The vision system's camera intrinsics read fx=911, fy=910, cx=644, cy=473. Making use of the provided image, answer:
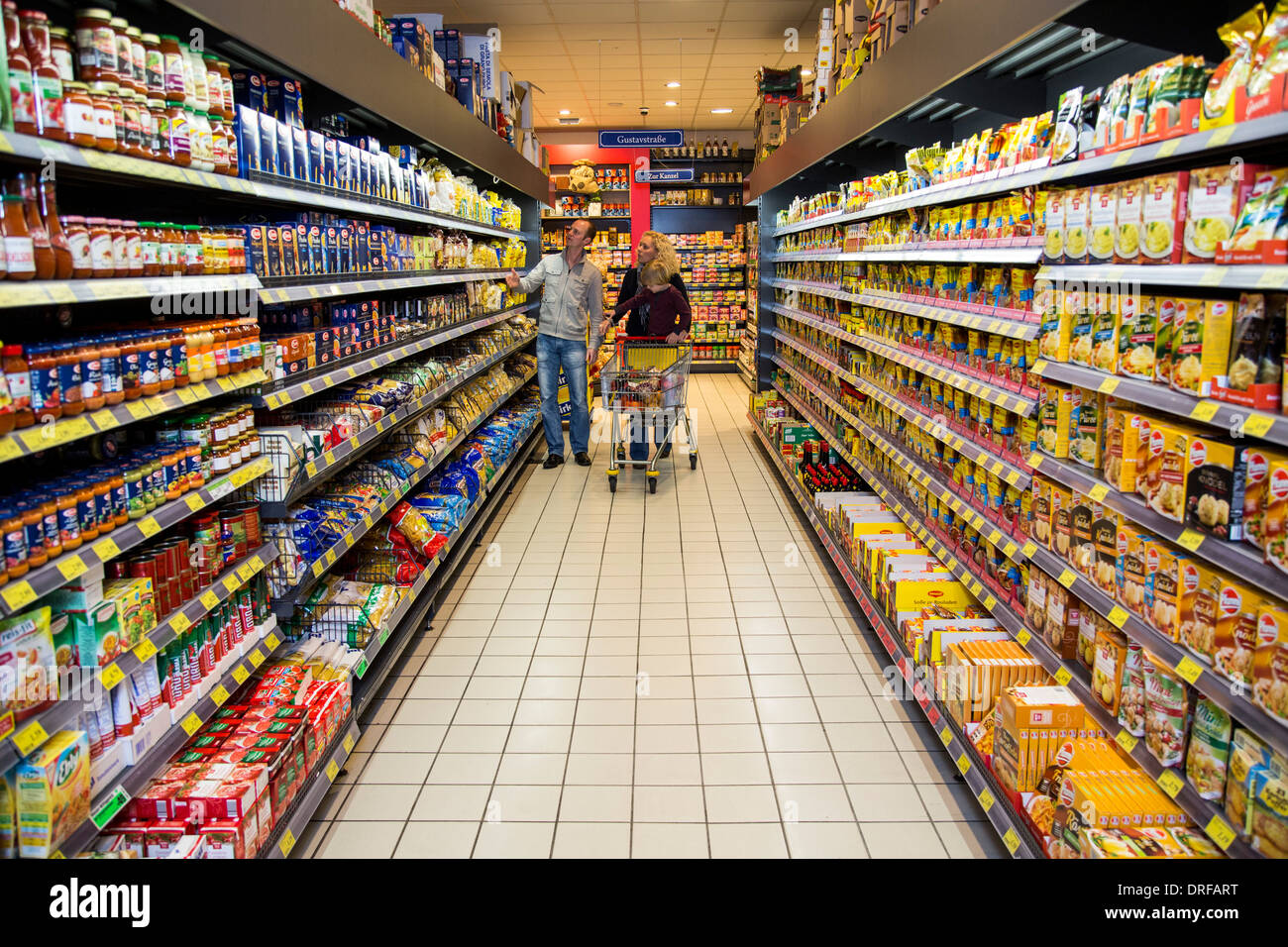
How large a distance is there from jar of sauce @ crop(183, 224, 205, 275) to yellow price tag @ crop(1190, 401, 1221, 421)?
2538 mm

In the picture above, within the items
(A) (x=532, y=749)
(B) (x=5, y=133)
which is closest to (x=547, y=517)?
(A) (x=532, y=749)

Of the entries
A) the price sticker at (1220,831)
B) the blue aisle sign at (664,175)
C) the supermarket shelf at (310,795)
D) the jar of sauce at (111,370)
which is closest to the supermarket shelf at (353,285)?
the jar of sauce at (111,370)

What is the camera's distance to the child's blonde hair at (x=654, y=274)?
8.27m

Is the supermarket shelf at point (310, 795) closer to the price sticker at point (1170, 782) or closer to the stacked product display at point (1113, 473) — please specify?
the stacked product display at point (1113, 473)

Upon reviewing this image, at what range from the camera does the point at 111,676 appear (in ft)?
6.83

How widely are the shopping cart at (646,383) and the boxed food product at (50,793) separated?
18.0 ft

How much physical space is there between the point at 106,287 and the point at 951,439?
304 centimetres

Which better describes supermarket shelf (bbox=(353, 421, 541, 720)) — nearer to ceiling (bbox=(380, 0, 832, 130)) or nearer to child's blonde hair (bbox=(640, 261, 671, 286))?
child's blonde hair (bbox=(640, 261, 671, 286))

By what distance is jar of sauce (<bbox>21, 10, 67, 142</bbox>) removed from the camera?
1.87 m

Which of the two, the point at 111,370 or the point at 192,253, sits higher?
the point at 192,253

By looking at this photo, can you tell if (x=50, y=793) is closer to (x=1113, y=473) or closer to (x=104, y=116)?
(x=104, y=116)

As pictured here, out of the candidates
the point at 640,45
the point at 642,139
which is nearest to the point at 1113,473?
the point at 640,45
